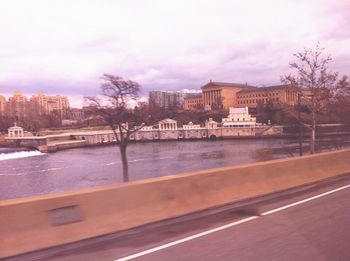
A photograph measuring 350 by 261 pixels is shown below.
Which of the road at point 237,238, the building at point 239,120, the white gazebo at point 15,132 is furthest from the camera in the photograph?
the building at point 239,120

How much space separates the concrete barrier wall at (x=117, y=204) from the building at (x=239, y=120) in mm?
155794

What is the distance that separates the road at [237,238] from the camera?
6.52m

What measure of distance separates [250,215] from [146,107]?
2165 inches

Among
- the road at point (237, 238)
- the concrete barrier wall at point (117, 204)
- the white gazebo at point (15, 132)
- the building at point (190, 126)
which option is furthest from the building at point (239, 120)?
the road at point (237, 238)

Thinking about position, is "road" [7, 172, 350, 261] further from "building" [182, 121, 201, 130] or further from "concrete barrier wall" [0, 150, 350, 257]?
"building" [182, 121, 201, 130]

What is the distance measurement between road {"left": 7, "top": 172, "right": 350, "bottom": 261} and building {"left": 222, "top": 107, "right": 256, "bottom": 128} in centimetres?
15692

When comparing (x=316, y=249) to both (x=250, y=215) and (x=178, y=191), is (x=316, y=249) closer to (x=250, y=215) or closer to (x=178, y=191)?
(x=250, y=215)

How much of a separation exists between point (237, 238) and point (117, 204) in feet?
7.13

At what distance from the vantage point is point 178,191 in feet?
30.9

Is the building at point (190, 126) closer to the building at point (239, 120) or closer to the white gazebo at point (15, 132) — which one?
the building at point (239, 120)

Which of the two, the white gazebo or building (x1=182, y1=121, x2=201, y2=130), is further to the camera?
building (x1=182, y1=121, x2=201, y2=130)

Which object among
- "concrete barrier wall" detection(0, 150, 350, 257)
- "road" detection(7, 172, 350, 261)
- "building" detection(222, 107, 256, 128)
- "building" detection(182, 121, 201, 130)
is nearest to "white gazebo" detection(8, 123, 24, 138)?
"building" detection(182, 121, 201, 130)

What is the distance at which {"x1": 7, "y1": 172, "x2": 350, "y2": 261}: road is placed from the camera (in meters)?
6.52

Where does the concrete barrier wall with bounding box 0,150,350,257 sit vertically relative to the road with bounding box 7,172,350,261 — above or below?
above
